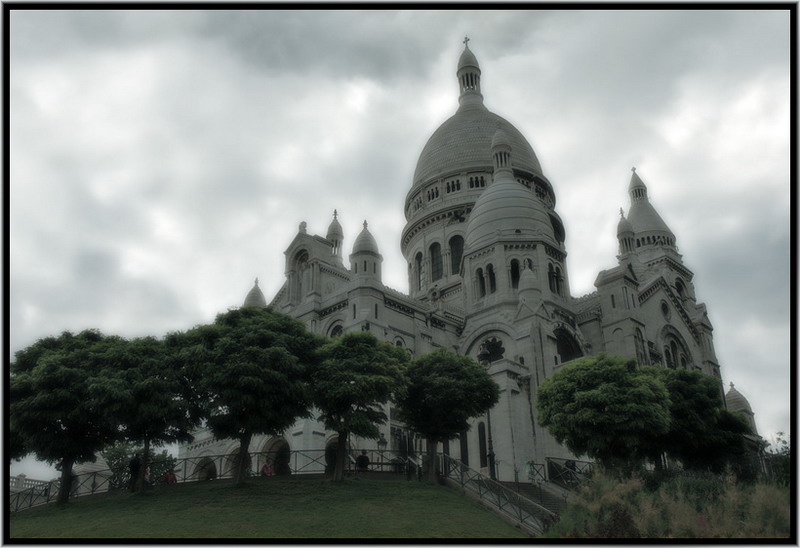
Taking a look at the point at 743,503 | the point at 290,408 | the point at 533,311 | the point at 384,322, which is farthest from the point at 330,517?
the point at 533,311

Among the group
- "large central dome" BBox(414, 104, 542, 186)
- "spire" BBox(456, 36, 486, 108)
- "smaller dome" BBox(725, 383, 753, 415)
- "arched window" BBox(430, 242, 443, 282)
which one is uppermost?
"spire" BBox(456, 36, 486, 108)

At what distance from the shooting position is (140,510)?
29.6 m

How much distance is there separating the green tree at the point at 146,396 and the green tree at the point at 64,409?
55 cm

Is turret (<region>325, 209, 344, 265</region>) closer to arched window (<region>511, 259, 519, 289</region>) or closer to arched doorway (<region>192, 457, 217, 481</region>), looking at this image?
arched window (<region>511, 259, 519, 289</region>)

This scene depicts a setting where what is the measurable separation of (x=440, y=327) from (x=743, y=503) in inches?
1269

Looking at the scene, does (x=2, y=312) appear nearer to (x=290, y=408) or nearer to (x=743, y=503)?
(x=290, y=408)

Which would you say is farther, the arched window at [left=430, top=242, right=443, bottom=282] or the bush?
the arched window at [left=430, top=242, right=443, bottom=282]

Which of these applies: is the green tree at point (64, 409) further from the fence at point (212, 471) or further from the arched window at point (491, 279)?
the arched window at point (491, 279)

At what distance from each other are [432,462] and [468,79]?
64.8 m

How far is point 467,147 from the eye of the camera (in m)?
77.5

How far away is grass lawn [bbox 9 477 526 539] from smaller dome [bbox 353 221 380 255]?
761 inches

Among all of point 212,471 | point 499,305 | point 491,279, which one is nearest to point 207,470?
point 212,471

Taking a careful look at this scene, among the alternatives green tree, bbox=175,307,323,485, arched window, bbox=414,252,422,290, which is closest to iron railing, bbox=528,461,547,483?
green tree, bbox=175,307,323,485

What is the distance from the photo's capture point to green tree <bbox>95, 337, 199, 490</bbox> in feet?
108
